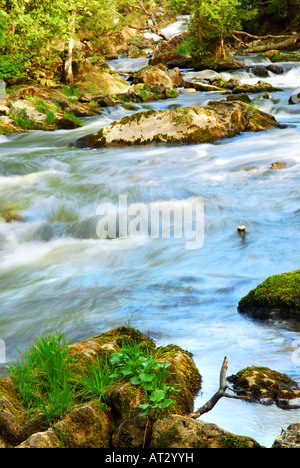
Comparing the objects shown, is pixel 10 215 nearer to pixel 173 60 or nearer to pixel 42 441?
pixel 42 441

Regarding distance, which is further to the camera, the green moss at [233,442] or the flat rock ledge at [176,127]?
the flat rock ledge at [176,127]

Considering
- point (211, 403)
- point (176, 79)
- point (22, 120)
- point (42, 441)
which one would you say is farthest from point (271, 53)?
point (42, 441)

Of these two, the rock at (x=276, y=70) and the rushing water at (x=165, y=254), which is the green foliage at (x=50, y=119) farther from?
the rock at (x=276, y=70)

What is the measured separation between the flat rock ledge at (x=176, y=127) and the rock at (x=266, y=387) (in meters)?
8.58

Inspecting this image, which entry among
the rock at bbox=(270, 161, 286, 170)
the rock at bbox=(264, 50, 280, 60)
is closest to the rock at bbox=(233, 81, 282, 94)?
the rock at bbox=(264, 50, 280, 60)

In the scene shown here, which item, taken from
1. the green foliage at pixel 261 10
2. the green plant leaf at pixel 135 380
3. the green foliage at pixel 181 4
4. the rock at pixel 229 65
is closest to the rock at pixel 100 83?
the rock at pixel 229 65

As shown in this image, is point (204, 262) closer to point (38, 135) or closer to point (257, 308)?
point (257, 308)

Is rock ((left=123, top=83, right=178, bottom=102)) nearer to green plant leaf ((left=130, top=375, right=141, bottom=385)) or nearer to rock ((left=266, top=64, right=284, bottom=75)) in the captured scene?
rock ((left=266, top=64, right=284, bottom=75))

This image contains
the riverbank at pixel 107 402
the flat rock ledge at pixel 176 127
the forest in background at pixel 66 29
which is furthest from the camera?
the forest in background at pixel 66 29

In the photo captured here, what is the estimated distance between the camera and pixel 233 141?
36.2 feet

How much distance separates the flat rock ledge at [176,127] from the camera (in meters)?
10.9

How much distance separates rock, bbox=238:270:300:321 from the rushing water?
0.13 m

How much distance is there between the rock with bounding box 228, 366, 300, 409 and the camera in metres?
2.78

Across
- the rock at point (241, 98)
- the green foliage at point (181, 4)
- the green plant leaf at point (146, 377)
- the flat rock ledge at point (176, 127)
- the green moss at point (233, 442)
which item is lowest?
the green moss at point (233, 442)
